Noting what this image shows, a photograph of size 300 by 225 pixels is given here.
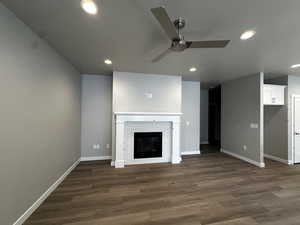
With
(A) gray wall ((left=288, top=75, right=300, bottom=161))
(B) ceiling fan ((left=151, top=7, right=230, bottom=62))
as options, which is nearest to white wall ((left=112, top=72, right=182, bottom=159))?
(B) ceiling fan ((left=151, top=7, right=230, bottom=62))

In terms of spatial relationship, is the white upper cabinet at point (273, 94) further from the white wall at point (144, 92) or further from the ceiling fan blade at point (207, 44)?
the ceiling fan blade at point (207, 44)

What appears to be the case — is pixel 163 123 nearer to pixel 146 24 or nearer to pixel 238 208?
pixel 238 208

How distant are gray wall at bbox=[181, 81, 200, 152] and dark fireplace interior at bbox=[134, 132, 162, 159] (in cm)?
125

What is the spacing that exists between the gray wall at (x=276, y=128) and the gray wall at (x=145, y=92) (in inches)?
120

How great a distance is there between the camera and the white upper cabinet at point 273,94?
3955mm

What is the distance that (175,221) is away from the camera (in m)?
1.87

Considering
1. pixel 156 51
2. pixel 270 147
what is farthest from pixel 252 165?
pixel 156 51

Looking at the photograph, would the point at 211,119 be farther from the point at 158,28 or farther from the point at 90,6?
the point at 90,6

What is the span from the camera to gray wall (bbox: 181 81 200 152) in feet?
16.5

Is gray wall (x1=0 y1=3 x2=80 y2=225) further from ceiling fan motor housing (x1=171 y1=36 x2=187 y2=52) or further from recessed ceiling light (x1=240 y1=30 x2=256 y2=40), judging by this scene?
recessed ceiling light (x1=240 y1=30 x2=256 y2=40)

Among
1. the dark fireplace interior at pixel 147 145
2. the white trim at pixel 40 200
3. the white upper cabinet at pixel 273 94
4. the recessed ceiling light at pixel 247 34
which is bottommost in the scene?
the white trim at pixel 40 200

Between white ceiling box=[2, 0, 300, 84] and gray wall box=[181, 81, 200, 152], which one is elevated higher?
white ceiling box=[2, 0, 300, 84]

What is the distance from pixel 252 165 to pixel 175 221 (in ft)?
10.7

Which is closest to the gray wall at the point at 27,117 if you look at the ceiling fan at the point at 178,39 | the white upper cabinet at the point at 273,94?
the ceiling fan at the point at 178,39
